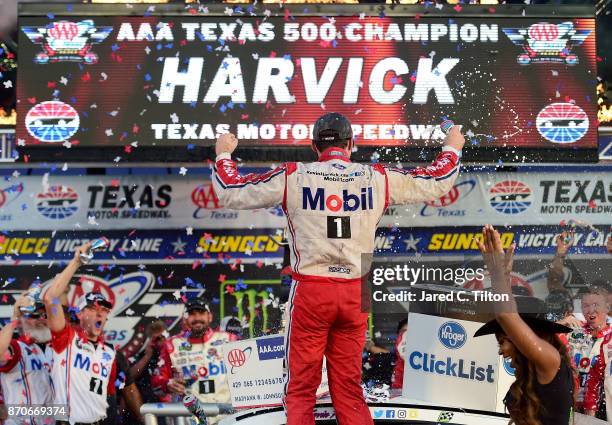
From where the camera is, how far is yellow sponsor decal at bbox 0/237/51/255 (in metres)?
10.2

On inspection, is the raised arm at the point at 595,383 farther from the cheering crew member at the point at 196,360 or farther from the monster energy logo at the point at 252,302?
the monster energy logo at the point at 252,302

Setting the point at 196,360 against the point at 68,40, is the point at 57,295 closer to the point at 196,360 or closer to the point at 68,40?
the point at 196,360

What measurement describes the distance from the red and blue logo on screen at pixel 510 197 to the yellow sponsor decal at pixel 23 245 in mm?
5203

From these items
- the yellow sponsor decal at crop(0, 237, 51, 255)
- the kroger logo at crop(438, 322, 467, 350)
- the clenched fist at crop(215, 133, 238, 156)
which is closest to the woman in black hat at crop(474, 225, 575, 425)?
the kroger logo at crop(438, 322, 467, 350)

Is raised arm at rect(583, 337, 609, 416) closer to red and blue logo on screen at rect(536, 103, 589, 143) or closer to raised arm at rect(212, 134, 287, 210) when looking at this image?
red and blue logo on screen at rect(536, 103, 589, 143)

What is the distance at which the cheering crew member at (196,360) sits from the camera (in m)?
8.57

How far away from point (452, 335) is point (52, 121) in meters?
6.01

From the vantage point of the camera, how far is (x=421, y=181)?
14.6 feet

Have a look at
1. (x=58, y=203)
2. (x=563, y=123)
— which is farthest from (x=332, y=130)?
(x=58, y=203)

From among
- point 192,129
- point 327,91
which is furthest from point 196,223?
point 327,91

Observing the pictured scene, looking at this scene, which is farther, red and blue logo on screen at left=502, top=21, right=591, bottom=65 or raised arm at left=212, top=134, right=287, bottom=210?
red and blue logo on screen at left=502, top=21, right=591, bottom=65

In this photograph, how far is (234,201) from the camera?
4309mm

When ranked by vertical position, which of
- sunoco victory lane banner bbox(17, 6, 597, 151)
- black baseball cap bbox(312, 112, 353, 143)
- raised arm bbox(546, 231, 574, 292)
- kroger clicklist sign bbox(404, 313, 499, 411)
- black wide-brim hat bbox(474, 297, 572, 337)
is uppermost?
sunoco victory lane banner bbox(17, 6, 597, 151)

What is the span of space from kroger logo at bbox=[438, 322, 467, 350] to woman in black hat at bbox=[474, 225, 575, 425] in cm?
51
